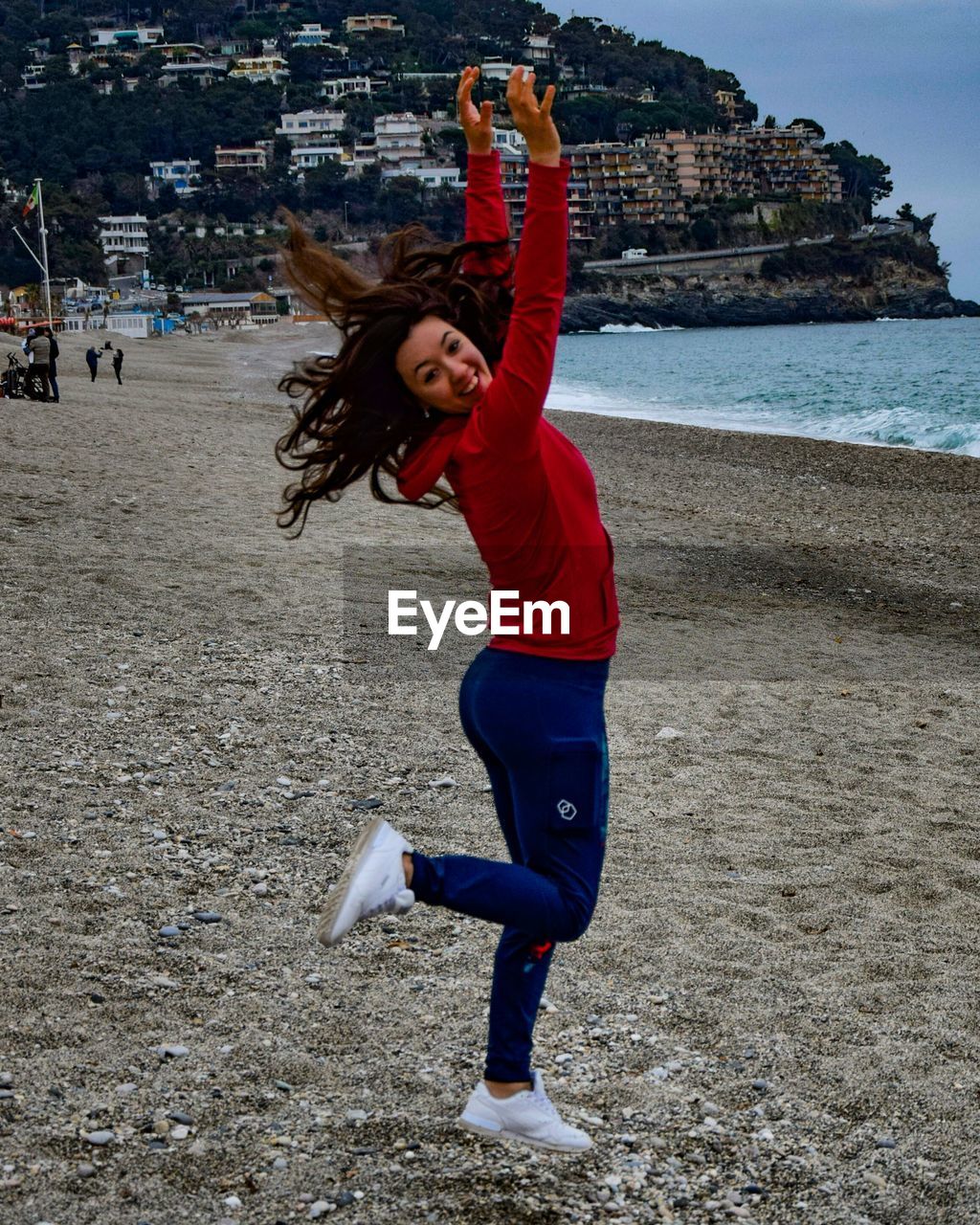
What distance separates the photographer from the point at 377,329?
9.04 feet

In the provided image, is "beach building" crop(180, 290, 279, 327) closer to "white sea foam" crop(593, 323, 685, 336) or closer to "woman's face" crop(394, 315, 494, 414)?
"white sea foam" crop(593, 323, 685, 336)

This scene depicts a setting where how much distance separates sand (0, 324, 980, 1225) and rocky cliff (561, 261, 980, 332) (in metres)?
134

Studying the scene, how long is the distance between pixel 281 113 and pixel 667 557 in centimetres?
19678

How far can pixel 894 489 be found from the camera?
61.1ft

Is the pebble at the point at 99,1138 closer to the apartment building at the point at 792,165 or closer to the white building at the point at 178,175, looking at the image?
the white building at the point at 178,175

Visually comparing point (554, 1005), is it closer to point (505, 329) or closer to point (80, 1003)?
point (80, 1003)

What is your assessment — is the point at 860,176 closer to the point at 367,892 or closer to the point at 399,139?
the point at 399,139

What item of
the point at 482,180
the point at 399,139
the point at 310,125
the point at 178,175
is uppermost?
the point at 310,125

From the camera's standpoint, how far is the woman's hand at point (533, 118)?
8.23 feet

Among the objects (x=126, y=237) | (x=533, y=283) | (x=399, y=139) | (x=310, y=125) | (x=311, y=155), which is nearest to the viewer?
(x=533, y=283)

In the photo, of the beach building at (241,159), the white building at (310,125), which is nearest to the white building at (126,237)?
the beach building at (241,159)

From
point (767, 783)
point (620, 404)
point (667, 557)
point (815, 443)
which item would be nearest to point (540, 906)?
point (767, 783)

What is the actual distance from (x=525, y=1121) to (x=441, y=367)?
5.52 feet

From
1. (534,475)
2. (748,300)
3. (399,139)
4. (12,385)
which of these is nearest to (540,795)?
(534,475)
